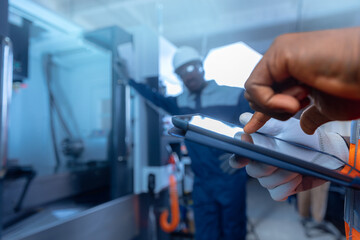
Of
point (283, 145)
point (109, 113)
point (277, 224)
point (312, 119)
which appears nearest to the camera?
point (312, 119)

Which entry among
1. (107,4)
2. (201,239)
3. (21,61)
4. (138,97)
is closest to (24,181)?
(21,61)

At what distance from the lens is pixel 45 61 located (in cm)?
240

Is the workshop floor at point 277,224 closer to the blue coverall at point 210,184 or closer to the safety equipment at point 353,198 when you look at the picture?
the blue coverall at point 210,184

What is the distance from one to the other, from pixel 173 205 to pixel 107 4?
8.55ft

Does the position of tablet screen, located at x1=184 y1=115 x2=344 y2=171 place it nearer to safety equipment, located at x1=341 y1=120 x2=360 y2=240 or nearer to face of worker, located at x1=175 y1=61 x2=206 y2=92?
safety equipment, located at x1=341 y1=120 x2=360 y2=240

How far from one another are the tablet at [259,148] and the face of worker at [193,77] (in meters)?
1.16

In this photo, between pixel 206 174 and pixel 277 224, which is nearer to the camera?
pixel 206 174

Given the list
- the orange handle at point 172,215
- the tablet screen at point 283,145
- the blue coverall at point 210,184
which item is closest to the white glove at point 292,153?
the tablet screen at point 283,145

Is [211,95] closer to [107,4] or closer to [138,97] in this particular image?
[138,97]

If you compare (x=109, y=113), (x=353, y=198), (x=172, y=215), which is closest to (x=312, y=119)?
(x=353, y=198)

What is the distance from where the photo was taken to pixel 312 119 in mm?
415

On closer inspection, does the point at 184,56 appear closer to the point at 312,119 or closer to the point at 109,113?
the point at 109,113

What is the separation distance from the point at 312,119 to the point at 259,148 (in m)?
0.11

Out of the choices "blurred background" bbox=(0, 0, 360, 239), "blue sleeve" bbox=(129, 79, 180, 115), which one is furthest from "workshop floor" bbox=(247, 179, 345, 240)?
"blue sleeve" bbox=(129, 79, 180, 115)
